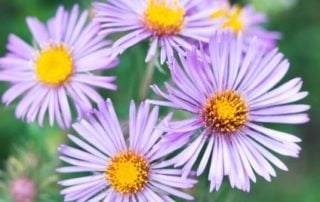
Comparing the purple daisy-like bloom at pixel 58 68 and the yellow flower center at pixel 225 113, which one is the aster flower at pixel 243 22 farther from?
the purple daisy-like bloom at pixel 58 68

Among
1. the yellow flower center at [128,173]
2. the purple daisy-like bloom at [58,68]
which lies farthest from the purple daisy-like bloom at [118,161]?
the purple daisy-like bloom at [58,68]

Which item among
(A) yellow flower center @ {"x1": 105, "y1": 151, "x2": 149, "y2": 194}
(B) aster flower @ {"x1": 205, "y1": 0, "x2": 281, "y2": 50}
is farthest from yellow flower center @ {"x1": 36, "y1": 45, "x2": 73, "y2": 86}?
(B) aster flower @ {"x1": 205, "y1": 0, "x2": 281, "y2": 50}

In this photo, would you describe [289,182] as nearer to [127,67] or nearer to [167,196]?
[127,67]

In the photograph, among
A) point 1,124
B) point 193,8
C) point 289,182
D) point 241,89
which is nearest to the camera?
point 241,89

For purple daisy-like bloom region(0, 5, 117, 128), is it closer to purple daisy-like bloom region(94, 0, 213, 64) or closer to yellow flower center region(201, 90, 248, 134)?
purple daisy-like bloom region(94, 0, 213, 64)

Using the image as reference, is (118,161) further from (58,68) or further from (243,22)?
(243,22)

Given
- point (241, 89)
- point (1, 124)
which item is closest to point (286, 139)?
point (241, 89)
